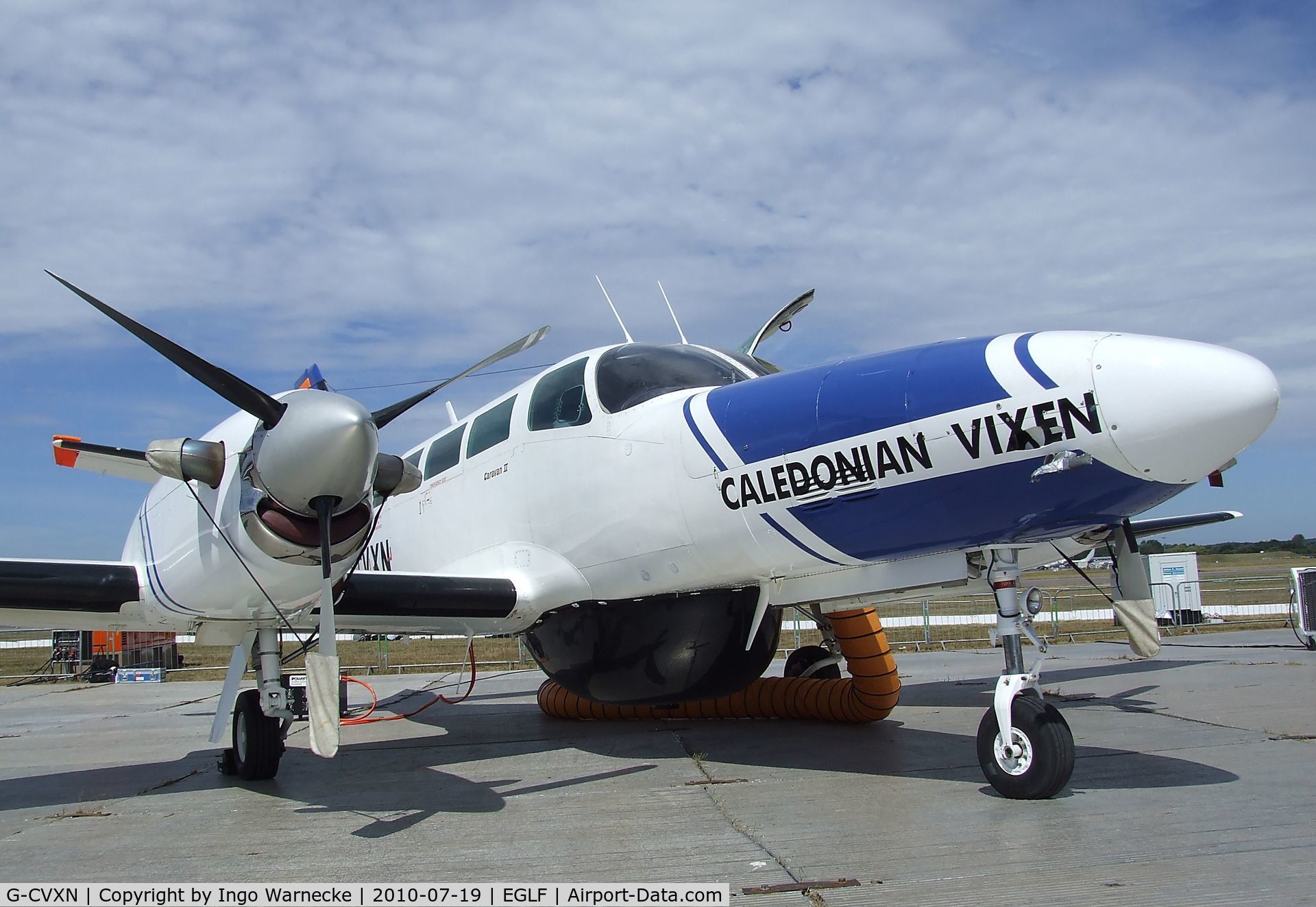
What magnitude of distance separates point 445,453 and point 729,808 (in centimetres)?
494

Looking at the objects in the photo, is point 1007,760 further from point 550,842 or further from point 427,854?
point 427,854

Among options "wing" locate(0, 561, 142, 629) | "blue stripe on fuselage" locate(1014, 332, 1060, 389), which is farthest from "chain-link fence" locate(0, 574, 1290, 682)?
"blue stripe on fuselage" locate(1014, 332, 1060, 389)

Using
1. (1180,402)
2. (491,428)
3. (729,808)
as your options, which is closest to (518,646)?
(491,428)

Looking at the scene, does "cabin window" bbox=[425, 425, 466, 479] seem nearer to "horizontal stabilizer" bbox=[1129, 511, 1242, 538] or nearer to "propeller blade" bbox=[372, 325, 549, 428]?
"propeller blade" bbox=[372, 325, 549, 428]

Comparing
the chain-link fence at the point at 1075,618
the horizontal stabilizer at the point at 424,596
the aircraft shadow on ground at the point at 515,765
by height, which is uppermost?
the horizontal stabilizer at the point at 424,596

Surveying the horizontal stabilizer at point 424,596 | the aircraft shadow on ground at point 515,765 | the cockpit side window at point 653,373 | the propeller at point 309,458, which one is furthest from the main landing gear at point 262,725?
the cockpit side window at point 653,373

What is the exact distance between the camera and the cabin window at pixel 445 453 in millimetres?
9055

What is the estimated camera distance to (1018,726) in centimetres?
534

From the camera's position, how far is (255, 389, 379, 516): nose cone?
5.32 metres

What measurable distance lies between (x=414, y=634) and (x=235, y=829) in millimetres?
2970

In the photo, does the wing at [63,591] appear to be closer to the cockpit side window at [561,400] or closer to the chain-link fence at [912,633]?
the cockpit side window at [561,400]

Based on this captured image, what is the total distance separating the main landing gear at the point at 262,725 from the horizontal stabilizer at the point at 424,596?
606 millimetres

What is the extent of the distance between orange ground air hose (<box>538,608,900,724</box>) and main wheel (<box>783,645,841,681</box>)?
0.90 feet

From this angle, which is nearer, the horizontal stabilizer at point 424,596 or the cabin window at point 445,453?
the horizontal stabilizer at point 424,596
